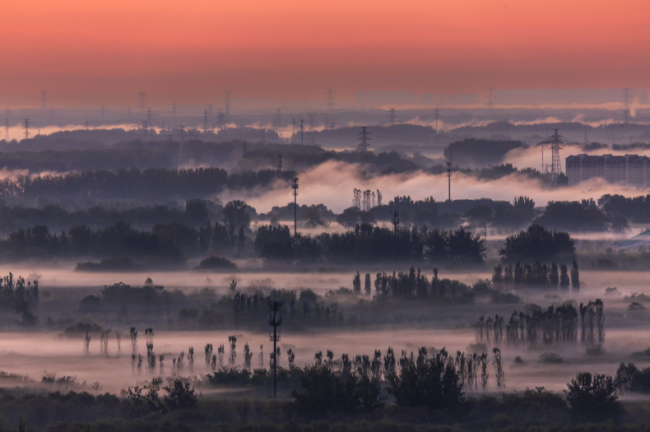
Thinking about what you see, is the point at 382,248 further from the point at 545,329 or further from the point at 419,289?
the point at 545,329

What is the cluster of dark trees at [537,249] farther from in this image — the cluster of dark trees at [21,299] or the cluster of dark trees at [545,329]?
the cluster of dark trees at [21,299]

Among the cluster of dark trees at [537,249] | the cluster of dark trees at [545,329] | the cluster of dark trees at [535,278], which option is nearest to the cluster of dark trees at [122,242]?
the cluster of dark trees at [537,249]

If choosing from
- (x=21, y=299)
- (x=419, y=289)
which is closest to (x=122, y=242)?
(x=21, y=299)

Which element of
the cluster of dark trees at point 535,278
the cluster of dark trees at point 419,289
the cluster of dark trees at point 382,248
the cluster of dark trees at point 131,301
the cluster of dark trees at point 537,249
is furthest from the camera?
the cluster of dark trees at point 382,248

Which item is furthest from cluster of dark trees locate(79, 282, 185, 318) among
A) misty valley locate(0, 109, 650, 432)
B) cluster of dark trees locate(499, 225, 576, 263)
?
cluster of dark trees locate(499, 225, 576, 263)

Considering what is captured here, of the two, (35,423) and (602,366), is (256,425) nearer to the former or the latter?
(35,423)

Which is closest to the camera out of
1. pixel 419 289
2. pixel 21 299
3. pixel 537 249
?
pixel 21 299
